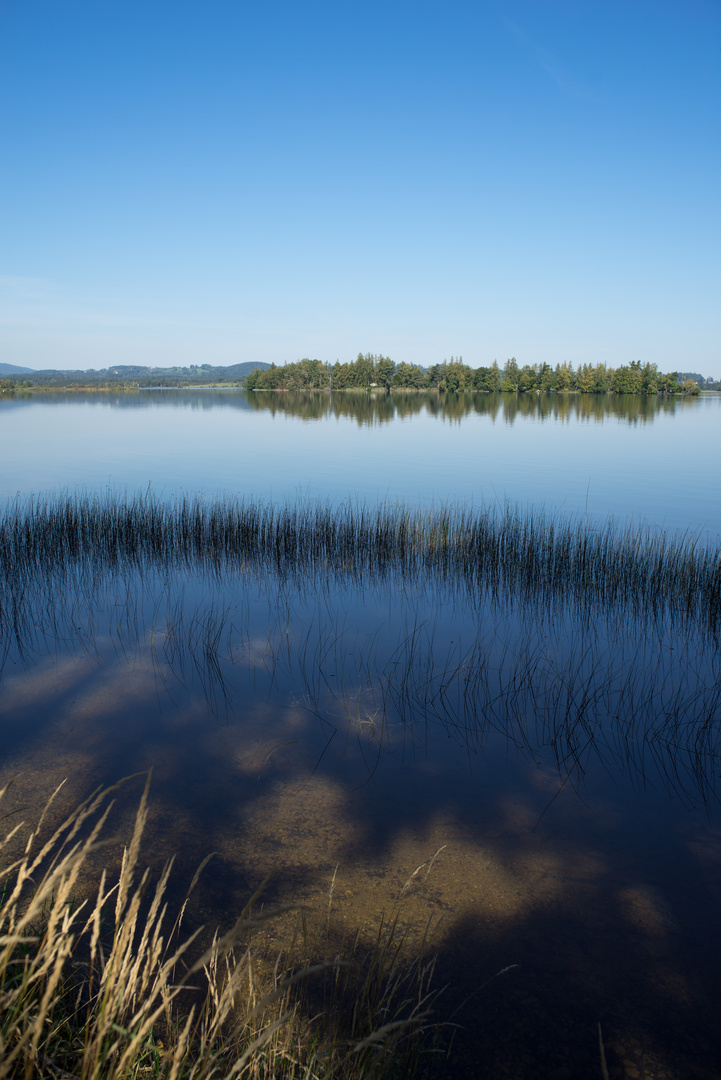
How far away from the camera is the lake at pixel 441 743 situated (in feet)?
7.86

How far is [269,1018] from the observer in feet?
6.66

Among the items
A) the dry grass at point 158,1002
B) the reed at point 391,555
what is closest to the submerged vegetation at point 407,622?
the reed at point 391,555

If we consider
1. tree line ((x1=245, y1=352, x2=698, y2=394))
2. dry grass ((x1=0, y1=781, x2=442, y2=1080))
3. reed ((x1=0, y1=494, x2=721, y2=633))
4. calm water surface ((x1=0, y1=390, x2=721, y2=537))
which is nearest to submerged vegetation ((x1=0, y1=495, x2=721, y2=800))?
reed ((x1=0, y1=494, x2=721, y2=633))

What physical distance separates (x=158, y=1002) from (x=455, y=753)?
227 centimetres

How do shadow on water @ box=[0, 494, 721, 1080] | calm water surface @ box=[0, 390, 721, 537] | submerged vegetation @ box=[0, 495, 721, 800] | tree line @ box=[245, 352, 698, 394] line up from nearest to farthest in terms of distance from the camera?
shadow on water @ box=[0, 494, 721, 1080], submerged vegetation @ box=[0, 495, 721, 800], calm water surface @ box=[0, 390, 721, 537], tree line @ box=[245, 352, 698, 394]

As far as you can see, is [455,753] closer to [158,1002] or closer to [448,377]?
[158,1002]

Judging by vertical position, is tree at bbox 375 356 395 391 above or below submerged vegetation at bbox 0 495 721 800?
above

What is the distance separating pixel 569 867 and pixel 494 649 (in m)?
2.62

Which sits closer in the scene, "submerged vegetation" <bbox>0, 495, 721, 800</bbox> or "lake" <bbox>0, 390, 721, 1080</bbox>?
"lake" <bbox>0, 390, 721, 1080</bbox>

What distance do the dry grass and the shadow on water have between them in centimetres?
32

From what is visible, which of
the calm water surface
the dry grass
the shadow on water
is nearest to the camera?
the dry grass

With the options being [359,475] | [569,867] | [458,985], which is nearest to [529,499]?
[359,475]

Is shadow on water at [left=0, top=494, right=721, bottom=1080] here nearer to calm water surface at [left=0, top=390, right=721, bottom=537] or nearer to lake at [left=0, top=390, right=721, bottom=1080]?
lake at [left=0, top=390, right=721, bottom=1080]

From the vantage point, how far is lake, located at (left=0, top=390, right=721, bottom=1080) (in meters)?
2.40
